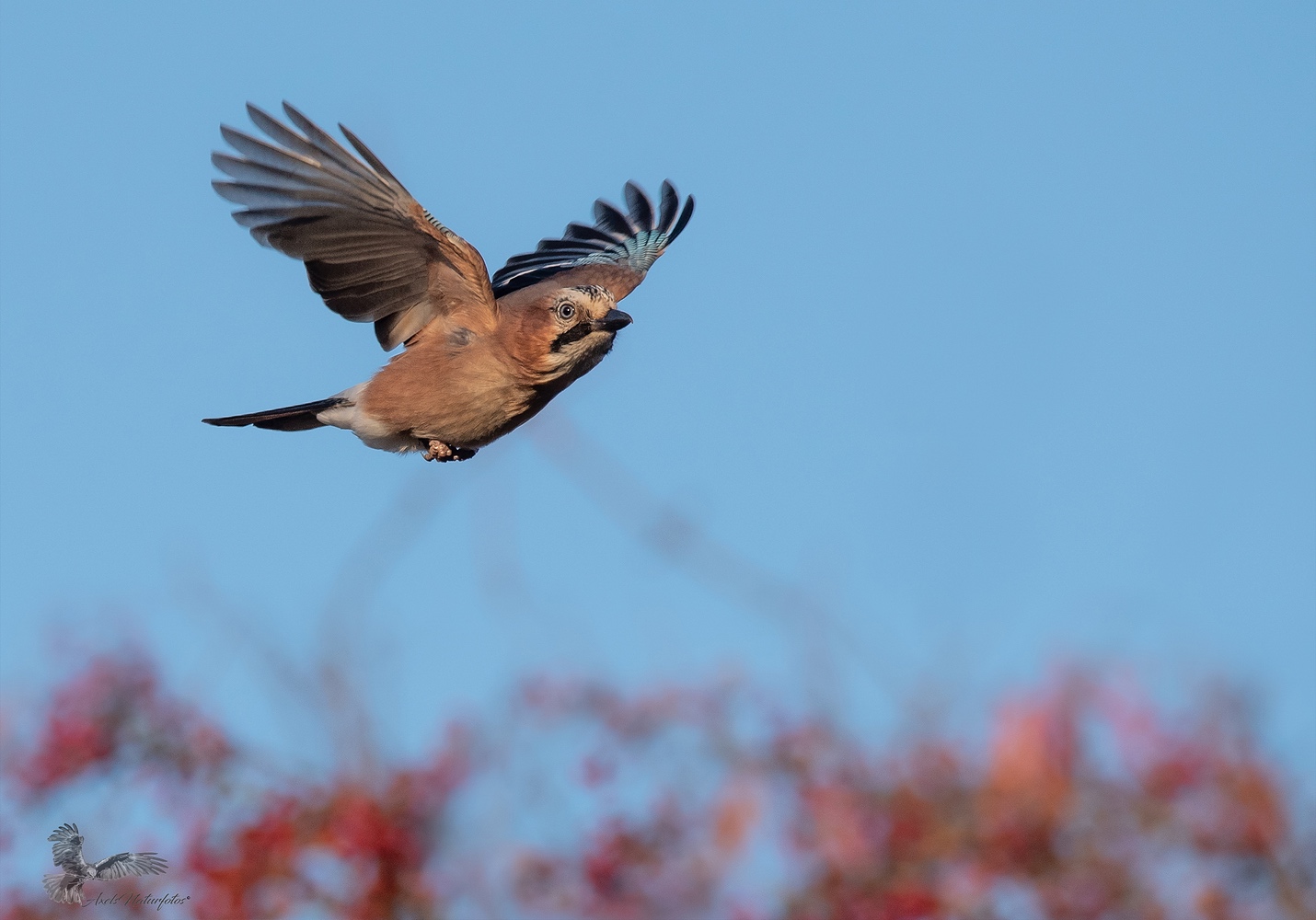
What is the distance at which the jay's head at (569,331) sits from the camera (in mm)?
6125

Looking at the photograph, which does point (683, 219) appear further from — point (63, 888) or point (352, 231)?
point (63, 888)

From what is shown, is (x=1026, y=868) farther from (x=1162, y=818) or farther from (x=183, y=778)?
(x=183, y=778)

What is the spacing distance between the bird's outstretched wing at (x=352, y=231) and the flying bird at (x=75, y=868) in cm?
227

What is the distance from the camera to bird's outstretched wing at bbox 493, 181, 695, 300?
782 cm

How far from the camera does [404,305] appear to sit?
6.57 metres

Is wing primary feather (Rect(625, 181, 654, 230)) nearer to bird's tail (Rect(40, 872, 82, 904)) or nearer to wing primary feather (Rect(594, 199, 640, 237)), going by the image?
wing primary feather (Rect(594, 199, 640, 237))

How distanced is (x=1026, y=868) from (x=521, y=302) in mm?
3717

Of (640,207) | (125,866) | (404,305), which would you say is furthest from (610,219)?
(125,866)

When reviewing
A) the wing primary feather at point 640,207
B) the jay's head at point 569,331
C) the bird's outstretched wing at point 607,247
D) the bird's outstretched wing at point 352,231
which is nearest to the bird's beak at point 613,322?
the jay's head at point 569,331

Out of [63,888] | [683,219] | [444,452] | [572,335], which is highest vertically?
[683,219]

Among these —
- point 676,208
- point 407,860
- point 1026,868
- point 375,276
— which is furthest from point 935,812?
point 375,276

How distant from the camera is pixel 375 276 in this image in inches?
253

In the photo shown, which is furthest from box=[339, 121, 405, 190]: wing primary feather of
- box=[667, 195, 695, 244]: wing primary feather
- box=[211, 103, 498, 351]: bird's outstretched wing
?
box=[667, 195, 695, 244]: wing primary feather

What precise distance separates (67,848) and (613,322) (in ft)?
9.55
